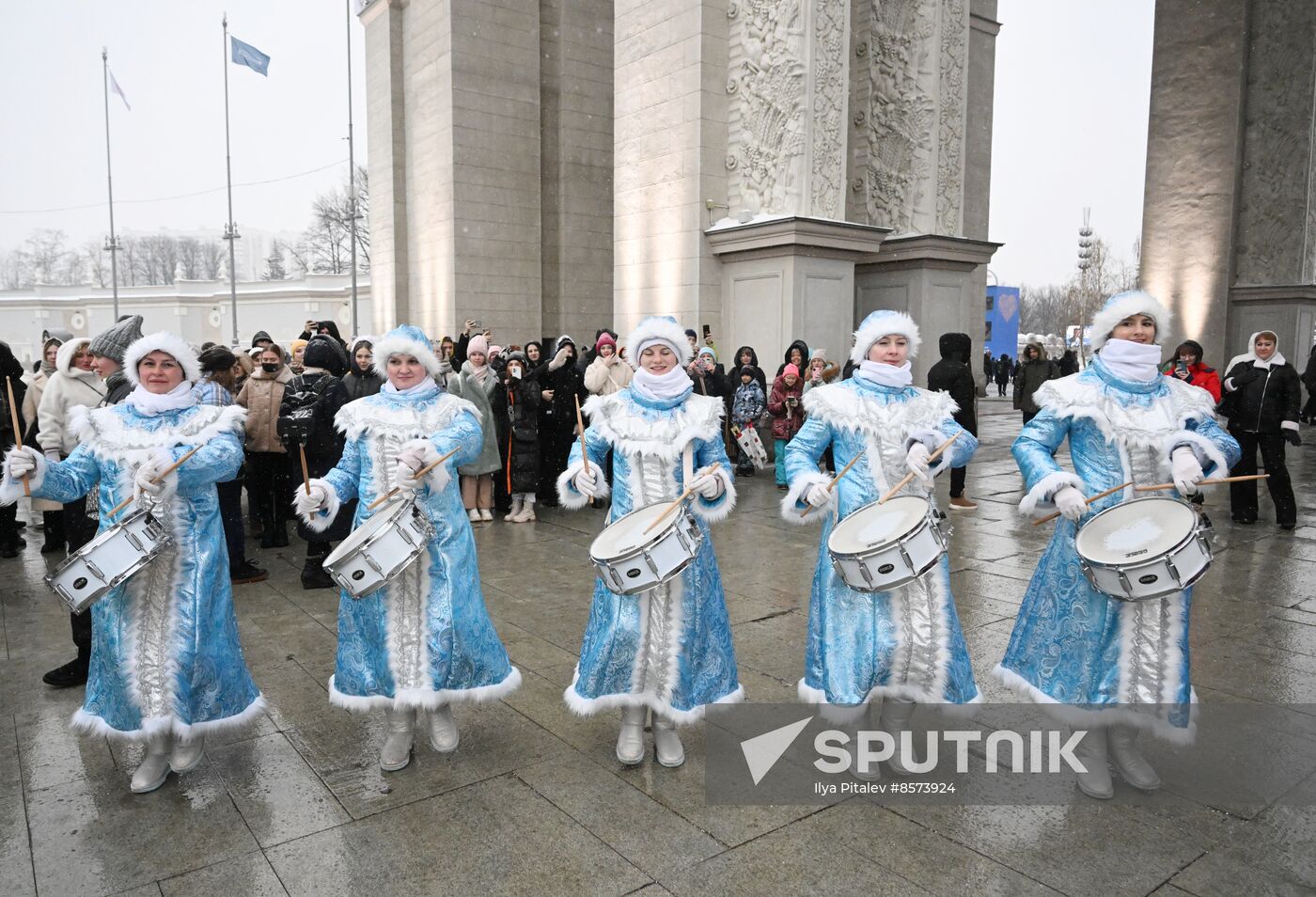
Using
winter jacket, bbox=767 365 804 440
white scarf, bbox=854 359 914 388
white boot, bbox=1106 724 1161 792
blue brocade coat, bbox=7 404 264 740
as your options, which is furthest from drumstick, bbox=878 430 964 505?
winter jacket, bbox=767 365 804 440

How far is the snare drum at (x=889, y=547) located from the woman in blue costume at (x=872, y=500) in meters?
0.20

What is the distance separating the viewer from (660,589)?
157 inches

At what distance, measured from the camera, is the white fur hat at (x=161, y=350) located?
159 inches

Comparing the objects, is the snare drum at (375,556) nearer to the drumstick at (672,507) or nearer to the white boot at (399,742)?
the white boot at (399,742)

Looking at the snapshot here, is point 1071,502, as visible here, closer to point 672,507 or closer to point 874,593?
point 874,593

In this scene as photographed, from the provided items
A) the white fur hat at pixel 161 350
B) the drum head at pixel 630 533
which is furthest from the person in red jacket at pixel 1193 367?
the white fur hat at pixel 161 350

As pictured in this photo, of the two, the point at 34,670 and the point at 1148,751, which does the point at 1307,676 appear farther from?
the point at 34,670

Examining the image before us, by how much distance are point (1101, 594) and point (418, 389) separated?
10.3 feet

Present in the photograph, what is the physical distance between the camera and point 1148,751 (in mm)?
4160

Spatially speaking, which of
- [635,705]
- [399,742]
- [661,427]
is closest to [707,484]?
[661,427]

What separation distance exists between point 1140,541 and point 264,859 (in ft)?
11.5

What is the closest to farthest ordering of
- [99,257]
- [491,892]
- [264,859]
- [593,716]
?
[491,892]
[264,859]
[593,716]
[99,257]

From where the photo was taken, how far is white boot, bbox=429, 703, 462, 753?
421cm

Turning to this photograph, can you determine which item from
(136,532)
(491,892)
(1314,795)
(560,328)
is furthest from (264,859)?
(560,328)
